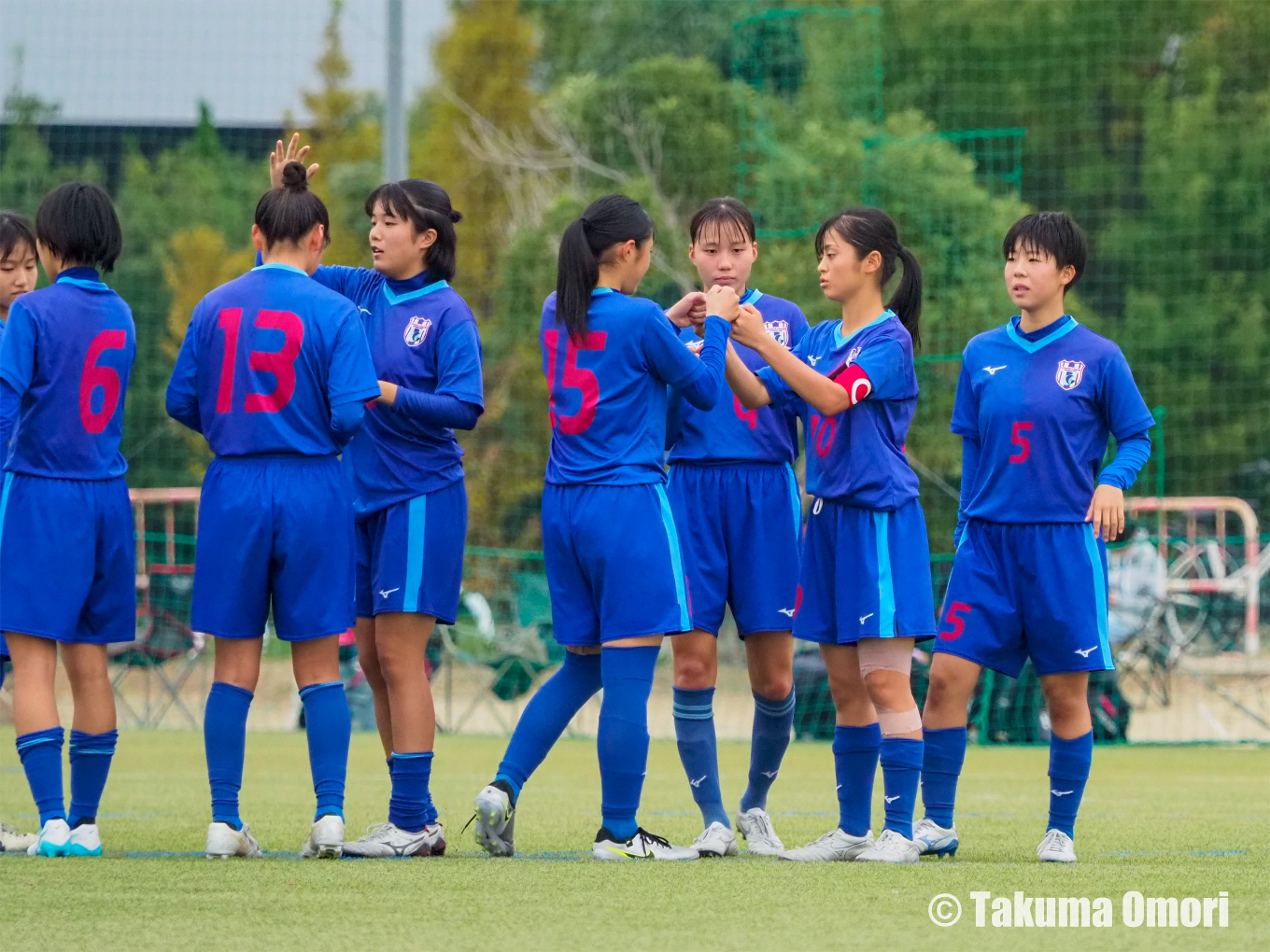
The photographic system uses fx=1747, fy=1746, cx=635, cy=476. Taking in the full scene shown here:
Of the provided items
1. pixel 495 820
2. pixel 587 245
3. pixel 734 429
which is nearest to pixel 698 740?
pixel 495 820

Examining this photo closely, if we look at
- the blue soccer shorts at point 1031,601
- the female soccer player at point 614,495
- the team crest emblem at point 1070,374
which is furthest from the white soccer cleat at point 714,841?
the team crest emblem at point 1070,374

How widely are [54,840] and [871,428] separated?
2457 mm

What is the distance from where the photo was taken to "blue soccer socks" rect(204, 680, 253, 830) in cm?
455

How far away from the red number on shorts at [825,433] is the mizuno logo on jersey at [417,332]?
3.68ft

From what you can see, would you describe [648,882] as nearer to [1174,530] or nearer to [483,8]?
[1174,530]

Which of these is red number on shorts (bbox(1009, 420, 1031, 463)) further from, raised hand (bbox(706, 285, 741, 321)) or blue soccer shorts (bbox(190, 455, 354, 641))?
blue soccer shorts (bbox(190, 455, 354, 641))

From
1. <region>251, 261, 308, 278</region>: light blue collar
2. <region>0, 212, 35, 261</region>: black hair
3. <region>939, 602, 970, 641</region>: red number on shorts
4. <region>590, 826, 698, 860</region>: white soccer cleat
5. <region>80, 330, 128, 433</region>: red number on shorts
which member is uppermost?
<region>0, 212, 35, 261</region>: black hair

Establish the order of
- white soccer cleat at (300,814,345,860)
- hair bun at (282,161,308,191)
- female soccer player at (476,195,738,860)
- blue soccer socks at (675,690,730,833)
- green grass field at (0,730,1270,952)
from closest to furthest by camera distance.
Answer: green grass field at (0,730,1270,952), white soccer cleat at (300,814,345,860), female soccer player at (476,195,738,860), hair bun at (282,161,308,191), blue soccer socks at (675,690,730,833)

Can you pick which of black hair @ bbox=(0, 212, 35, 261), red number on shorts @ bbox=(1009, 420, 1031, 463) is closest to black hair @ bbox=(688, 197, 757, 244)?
red number on shorts @ bbox=(1009, 420, 1031, 463)

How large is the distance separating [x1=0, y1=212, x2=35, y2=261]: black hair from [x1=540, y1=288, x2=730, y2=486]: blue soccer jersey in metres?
1.75

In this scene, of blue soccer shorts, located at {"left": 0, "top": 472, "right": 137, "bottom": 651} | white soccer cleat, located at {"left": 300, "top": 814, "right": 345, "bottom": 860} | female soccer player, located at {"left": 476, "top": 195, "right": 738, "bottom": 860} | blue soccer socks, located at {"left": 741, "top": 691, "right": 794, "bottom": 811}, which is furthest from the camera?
blue soccer socks, located at {"left": 741, "top": 691, "right": 794, "bottom": 811}

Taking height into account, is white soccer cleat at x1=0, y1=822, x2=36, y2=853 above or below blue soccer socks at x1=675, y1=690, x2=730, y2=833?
below

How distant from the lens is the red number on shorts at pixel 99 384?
4785mm

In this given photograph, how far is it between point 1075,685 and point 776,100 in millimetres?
14998
